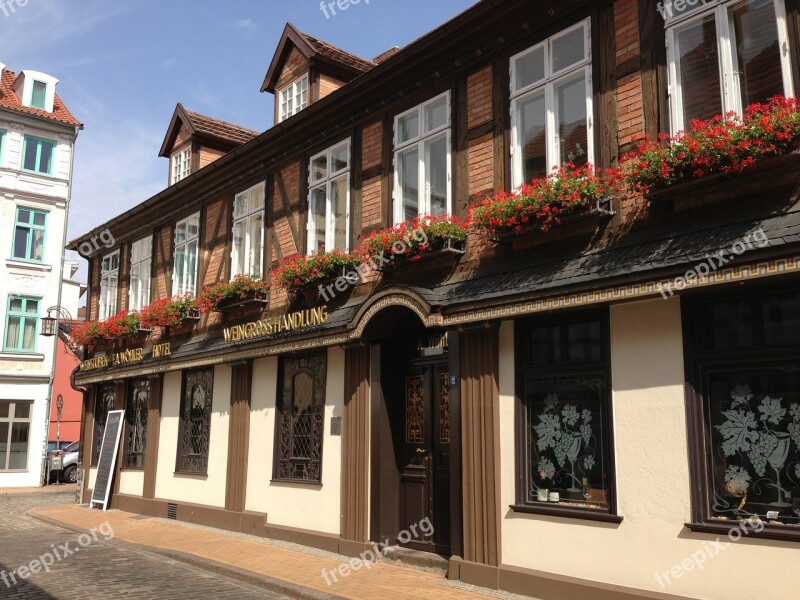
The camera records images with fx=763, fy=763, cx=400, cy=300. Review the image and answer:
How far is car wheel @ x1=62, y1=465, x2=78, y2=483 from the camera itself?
2742 cm

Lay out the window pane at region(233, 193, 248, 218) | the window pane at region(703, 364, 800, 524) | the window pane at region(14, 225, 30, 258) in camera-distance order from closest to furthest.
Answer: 1. the window pane at region(703, 364, 800, 524)
2. the window pane at region(233, 193, 248, 218)
3. the window pane at region(14, 225, 30, 258)

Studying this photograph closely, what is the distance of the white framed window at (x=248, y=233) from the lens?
14172 mm

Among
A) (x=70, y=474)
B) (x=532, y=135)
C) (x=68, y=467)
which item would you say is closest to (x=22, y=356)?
(x=68, y=467)

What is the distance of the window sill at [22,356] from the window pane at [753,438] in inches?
990

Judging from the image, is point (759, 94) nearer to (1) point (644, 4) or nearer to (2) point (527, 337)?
(1) point (644, 4)

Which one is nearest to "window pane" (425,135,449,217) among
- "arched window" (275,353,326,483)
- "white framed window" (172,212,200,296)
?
"arched window" (275,353,326,483)

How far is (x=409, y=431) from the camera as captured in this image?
35.2 feet

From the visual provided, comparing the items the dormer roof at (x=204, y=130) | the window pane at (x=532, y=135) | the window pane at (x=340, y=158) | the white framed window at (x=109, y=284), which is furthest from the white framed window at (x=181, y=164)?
the window pane at (x=532, y=135)

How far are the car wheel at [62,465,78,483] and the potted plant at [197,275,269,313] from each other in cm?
1635

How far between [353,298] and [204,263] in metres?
5.37

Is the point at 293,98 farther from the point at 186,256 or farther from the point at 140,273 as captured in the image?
A: the point at 140,273

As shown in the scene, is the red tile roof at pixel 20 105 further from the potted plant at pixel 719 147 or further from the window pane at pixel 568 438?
the potted plant at pixel 719 147

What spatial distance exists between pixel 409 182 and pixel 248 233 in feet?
15.1

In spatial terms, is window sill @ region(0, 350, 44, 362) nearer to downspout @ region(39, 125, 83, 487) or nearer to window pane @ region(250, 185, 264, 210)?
downspout @ region(39, 125, 83, 487)
